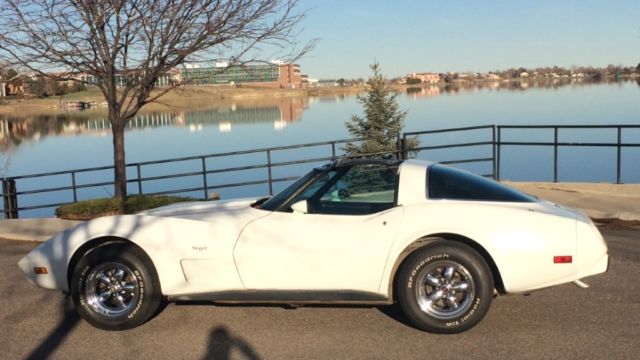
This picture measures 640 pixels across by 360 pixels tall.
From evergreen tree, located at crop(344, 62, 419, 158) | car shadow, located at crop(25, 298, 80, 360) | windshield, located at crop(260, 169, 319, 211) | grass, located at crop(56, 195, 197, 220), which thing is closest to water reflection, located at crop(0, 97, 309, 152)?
evergreen tree, located at crop(344, 62, 419, 158)

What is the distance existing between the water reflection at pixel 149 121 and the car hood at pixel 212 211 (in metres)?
18.6

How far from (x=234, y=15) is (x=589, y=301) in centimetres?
792

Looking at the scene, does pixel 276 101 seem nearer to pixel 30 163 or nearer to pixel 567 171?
pixel 30 163

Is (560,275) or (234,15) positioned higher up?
(234,15)

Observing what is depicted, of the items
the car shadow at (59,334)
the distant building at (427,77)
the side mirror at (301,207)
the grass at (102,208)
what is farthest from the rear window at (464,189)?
Answer: the distant building at (427,77)

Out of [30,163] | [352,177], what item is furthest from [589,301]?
[30,163]

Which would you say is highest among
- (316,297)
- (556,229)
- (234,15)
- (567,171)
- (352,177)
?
(234,15)

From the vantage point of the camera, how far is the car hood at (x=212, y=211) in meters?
5.09

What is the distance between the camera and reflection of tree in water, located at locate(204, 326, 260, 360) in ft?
14.2

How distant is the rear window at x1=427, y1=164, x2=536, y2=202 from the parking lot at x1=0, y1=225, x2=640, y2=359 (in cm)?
94

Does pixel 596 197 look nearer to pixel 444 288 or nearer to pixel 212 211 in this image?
pixel 444 288

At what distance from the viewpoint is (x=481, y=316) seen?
466 cm

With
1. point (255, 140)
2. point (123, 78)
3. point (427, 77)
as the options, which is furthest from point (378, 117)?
point (427, 77)

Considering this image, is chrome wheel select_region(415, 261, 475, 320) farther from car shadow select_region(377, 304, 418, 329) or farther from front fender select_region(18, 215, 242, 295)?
front fender select_region(18, 215, 242, 295)
